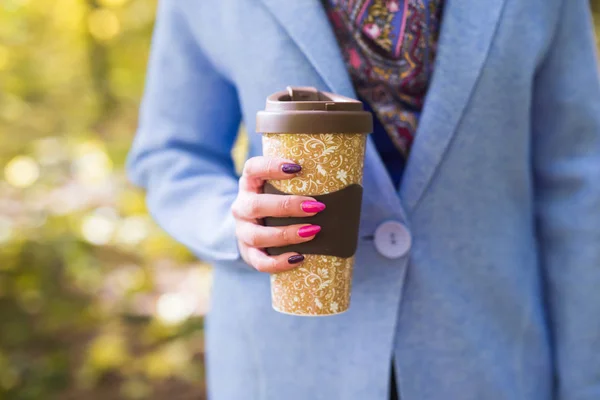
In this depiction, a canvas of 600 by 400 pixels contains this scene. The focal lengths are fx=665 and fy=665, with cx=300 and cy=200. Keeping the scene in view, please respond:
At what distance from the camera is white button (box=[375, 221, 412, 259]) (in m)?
1.16

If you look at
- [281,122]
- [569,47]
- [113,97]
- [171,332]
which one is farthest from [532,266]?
[113,97]

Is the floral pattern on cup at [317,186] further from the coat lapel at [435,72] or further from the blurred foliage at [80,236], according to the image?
the blurred foliage at [80,236]

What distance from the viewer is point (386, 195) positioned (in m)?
1.16

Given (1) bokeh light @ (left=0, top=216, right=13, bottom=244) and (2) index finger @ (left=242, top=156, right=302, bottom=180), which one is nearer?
(2) index finger @ (left=242, top=156, right=302, bottom=180)

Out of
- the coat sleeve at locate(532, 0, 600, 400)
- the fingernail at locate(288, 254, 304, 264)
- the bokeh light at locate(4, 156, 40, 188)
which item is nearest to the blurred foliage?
the bokeh light at locate(4, 156, 40, 188)

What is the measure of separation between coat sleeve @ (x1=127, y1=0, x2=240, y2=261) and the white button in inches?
12.0

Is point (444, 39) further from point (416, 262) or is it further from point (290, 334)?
point (290, 334)

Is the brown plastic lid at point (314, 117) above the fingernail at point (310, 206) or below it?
above

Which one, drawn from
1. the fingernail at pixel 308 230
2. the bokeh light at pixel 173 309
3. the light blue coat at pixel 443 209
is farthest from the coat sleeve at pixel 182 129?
the bokeh light at pixel 173 309

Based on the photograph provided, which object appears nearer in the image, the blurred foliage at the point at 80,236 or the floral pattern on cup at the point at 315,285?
the floral pattern on cup at the point at 315,285

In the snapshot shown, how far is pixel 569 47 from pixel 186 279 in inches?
97.7

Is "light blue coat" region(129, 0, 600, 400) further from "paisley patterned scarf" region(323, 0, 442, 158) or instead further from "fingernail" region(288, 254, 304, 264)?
"fingernail" region(288, 254, 304, 264)

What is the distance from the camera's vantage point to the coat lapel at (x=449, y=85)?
1.16 metres

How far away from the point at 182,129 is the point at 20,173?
212 centimetres
